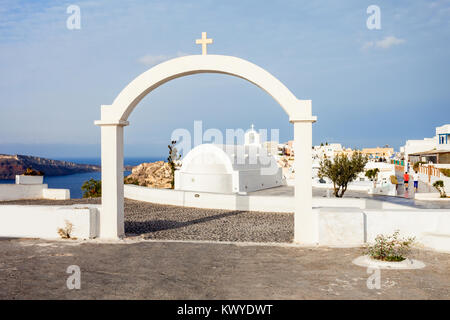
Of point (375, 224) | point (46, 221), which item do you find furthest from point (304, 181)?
point (46, 221)

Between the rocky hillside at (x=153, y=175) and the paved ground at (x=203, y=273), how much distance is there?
27529mm

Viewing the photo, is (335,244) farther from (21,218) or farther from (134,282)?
(21,218)

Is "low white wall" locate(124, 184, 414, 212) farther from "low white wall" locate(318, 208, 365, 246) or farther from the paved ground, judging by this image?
the paved ground

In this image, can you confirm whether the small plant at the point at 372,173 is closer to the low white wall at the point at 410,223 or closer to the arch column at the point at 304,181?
the low white wall at the point at 410,223

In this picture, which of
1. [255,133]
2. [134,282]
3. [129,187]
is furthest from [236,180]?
[134,282]

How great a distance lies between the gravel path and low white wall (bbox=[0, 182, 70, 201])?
510cm

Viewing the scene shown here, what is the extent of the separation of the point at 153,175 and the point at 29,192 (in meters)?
19.3

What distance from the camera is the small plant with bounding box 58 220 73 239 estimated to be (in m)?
8.55

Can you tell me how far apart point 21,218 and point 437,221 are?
9.25m

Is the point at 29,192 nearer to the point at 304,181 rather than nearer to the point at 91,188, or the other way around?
the point at 91,188

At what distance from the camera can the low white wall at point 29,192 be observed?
17484mm

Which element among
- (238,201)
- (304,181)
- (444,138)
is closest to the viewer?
(304,181)

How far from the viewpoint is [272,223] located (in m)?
11.6

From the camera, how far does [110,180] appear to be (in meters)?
8.73
